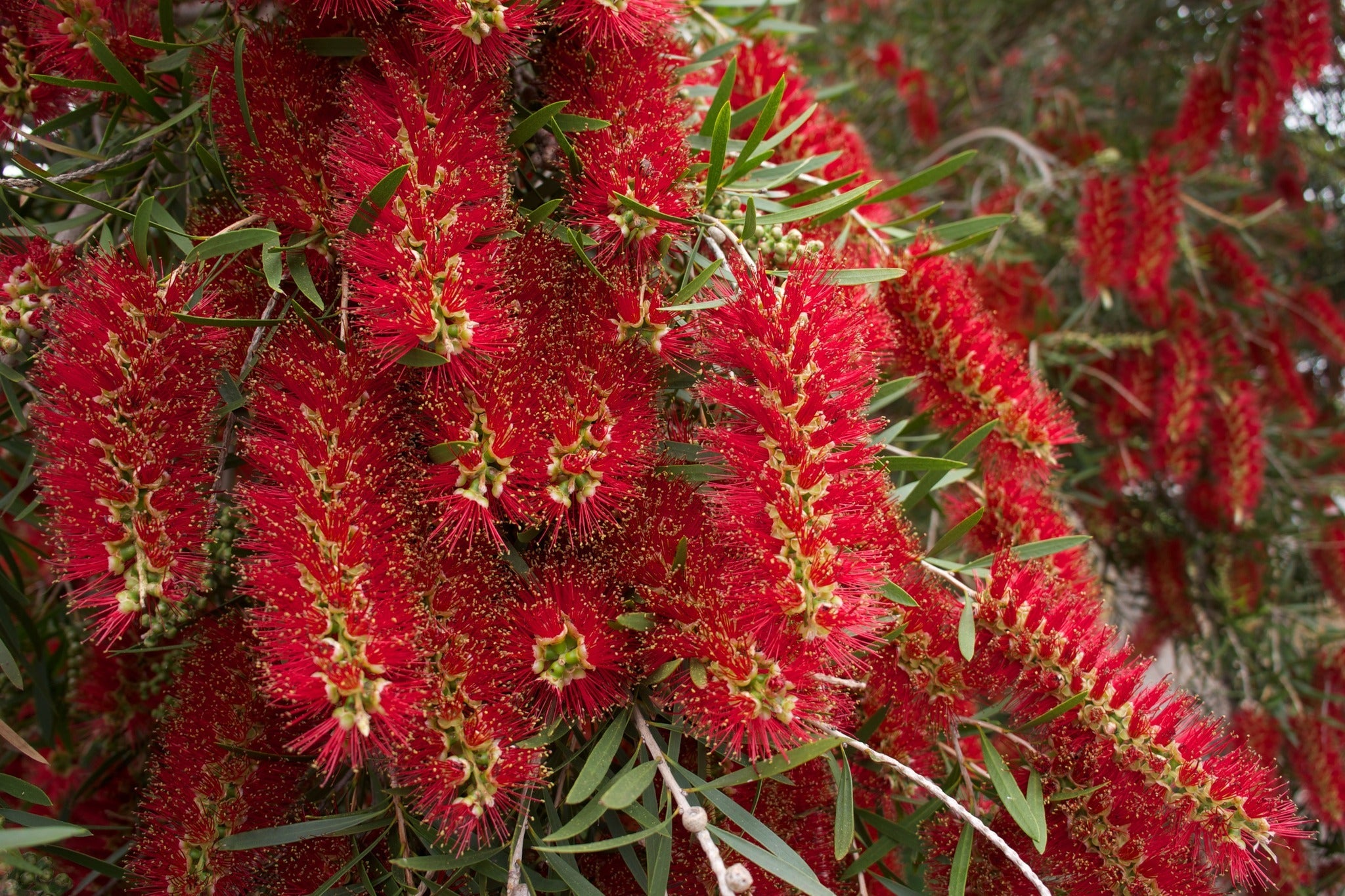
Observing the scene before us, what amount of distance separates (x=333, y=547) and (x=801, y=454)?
1.08ft

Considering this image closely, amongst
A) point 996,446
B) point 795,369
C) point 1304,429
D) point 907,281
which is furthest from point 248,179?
point 1304,429

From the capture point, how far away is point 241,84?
0.66 meters

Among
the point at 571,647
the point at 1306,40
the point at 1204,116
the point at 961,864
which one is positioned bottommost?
the point at 961,864

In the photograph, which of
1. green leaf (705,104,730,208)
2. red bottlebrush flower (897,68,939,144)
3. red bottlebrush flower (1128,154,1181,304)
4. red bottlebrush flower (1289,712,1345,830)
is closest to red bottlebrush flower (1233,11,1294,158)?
red bottlebrush flower (1128,154,1181,304)

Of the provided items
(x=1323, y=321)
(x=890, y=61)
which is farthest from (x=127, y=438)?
(x=1323, y=321)

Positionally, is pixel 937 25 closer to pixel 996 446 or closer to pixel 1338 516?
pixel 1338 516

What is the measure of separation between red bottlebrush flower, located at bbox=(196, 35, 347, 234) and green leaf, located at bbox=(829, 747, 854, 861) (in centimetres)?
60

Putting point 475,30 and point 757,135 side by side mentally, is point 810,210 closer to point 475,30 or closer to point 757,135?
point 757,135

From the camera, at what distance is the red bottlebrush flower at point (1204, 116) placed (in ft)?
Answer: 5.44

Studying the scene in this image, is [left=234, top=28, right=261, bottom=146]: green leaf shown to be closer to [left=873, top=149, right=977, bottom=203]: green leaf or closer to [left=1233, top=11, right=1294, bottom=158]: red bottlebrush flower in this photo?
[left=873, top=149, right=977, bottom=203]: green leaf

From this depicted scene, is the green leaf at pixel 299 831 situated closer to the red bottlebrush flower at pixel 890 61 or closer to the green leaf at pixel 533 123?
the green leaf at pixel 533 123

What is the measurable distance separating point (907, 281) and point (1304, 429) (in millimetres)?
1504

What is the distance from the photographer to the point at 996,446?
3.05 ft

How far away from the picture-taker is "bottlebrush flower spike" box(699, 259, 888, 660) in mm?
599
